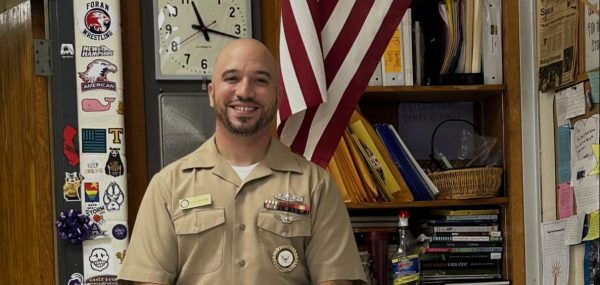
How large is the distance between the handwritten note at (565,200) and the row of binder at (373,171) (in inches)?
15.8

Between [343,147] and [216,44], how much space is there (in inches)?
21.4

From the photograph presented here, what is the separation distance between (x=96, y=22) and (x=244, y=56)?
83cm

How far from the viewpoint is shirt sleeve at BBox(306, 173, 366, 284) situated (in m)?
1.91

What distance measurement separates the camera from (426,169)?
2736 millimetres

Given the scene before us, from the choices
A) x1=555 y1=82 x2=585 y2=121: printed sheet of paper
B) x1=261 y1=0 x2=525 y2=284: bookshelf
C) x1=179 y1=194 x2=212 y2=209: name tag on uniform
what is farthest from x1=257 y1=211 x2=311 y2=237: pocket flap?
x1=555 y1=82 x2=585 y2=121: printed sheet of paper

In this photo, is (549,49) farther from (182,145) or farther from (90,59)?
(90,59)

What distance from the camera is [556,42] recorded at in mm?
2330

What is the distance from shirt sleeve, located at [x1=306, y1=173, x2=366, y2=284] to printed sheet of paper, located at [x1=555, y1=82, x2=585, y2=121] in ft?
2.50

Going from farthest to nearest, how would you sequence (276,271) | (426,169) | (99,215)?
(426,169) → (99,215) → (276,271)

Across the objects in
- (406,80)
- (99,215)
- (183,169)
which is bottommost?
(99,215)

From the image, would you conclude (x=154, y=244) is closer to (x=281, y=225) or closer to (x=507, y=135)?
(x=281, y=225)

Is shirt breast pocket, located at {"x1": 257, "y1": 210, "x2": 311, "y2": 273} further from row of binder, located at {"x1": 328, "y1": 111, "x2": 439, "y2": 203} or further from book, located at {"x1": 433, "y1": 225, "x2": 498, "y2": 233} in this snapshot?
book, located at {"x1": 433, "y1": 225, "x2": 498, "y2": 233}

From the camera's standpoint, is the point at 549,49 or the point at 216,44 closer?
the point at 549,49

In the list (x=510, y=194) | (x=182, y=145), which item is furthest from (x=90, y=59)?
(x=510, y=194)
